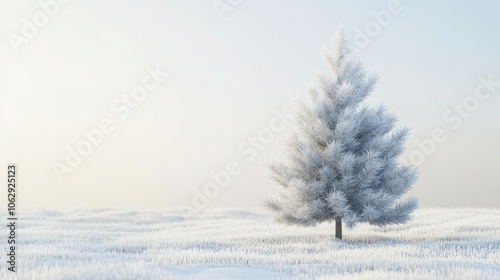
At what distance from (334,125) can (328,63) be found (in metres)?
2.25

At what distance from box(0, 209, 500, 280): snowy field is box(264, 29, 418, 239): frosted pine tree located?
1072 mm

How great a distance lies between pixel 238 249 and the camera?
1666 centimetres

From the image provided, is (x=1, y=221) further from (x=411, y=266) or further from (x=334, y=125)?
(x=411, y=266)

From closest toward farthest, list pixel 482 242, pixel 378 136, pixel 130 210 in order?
1. pixel 482 242
2. pixel 378 136
3. pixel 130 210

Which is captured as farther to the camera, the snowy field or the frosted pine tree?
the frosted pine tree

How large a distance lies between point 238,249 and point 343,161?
4.44 meters

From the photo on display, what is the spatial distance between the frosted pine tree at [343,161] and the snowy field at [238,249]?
1072mm

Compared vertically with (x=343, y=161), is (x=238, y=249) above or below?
below

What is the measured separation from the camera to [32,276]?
9609 millimetres

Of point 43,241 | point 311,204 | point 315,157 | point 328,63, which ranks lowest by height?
point 43,241

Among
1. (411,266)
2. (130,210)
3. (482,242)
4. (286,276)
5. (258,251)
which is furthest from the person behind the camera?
(130,210)

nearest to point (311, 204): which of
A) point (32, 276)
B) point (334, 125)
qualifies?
point (334, 125)

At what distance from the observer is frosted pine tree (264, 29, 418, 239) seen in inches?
727

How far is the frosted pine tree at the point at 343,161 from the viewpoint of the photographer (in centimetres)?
1845
